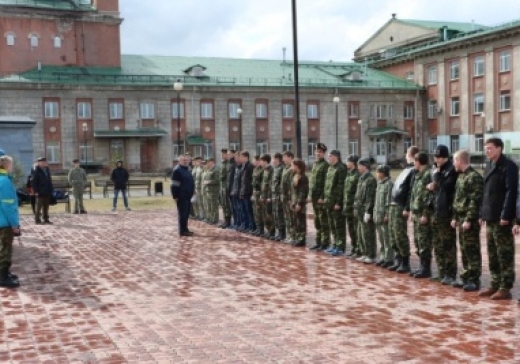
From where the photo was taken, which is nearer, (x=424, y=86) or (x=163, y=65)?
(x=163, y=65)

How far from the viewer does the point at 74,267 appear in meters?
12.0

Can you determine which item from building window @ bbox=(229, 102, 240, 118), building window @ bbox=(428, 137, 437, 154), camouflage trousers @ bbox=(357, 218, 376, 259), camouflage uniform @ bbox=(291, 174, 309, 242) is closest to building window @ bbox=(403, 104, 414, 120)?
building window @ bbox=(428, 137, 437, 154)

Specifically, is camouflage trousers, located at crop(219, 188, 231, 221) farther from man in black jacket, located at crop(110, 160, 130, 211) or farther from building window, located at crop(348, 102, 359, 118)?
building window, located at crop(348, 102, 359, 118)

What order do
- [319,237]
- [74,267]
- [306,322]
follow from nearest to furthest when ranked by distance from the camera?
1. [306,322]
2. [74,267]
3. [319,237]

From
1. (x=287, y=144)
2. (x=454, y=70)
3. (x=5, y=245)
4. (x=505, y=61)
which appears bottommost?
(x=5, y=245)

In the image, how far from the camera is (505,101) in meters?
54.9

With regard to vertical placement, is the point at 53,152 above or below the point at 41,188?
above

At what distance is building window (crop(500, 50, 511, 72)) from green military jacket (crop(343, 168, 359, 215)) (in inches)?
1810

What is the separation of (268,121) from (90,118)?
1589cm

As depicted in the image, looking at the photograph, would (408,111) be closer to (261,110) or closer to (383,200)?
(261,110)

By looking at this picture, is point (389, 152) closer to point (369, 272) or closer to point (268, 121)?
point (268, 121)

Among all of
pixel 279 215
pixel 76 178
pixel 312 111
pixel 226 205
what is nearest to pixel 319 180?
pixel 279 215

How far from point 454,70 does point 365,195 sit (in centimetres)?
5208

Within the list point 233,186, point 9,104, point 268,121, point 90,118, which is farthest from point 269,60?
point 233,186
